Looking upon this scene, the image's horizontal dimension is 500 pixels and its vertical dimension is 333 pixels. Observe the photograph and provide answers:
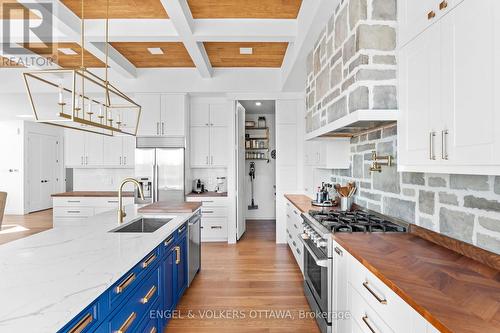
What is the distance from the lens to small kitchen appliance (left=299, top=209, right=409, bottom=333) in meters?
1.88

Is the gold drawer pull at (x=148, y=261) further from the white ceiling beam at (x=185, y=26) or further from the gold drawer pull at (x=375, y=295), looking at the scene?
the white ceiling beam at (x=185, y=26)

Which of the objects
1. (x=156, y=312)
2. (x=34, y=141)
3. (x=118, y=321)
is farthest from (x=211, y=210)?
(x=34, y=141)

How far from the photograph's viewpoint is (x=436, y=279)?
1.19 m

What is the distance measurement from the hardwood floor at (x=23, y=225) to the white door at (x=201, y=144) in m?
3.50

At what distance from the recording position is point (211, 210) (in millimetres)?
4953

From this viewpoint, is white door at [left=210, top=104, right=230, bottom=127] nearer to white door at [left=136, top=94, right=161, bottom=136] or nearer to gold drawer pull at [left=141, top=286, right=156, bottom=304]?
white door at [left=136, top=94, right=161, bottom=136]

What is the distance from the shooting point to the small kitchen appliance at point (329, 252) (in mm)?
1882

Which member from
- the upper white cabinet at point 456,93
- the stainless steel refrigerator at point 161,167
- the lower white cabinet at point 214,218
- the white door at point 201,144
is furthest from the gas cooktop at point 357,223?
the white door at point 201,144

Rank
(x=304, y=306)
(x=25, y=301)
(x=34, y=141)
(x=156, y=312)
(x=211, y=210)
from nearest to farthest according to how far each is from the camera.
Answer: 1. (x=25, y=301)
2. (x=156, y=312)
3. (x=304, y=306)
4. (x=211, y=210)
5. (x=34, y=141)

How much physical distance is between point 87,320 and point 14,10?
10.9ft

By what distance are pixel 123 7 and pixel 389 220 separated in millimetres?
3216

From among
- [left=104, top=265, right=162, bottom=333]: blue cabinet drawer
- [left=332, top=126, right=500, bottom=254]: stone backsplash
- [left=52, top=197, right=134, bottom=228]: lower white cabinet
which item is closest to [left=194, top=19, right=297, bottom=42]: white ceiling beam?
[left=332, top=126, right=500, bottom=254]: stone backsplash

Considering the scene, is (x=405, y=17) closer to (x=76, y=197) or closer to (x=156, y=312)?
(x=156, y=312)

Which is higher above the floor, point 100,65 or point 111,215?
point 100,65
